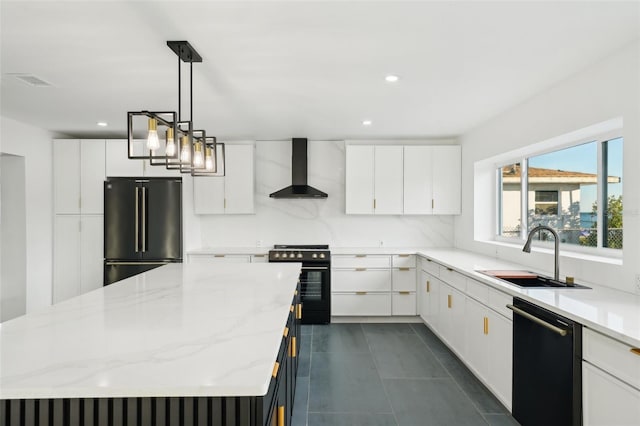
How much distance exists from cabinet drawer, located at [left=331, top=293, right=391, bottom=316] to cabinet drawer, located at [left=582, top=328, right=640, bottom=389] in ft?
9.69

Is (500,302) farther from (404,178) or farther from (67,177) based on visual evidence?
(67,177)

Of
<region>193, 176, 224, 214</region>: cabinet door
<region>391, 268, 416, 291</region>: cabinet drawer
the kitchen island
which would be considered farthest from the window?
<region>193, 176, 224, 214</region>: cabinet door

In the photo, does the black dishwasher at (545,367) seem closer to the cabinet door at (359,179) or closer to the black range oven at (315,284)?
the black range oven at (315,284)

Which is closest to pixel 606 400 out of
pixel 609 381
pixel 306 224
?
pixel 609 381

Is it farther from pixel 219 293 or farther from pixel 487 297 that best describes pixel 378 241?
pixel 219 293

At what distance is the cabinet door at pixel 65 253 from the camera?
→ 181 inches

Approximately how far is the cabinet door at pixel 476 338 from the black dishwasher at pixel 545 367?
16.8 inches

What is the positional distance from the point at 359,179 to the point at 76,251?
3.60 m

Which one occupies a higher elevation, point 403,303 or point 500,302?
point 500,302

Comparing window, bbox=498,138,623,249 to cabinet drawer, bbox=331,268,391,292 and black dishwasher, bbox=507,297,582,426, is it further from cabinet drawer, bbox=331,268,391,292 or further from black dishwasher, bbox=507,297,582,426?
cabinet drawer, bbox=331,268,391,292

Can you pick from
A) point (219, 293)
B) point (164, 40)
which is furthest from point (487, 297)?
point (164, 40)

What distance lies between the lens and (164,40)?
86.0 inches

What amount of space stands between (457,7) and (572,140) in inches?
74.5

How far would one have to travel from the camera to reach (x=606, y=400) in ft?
5.54
